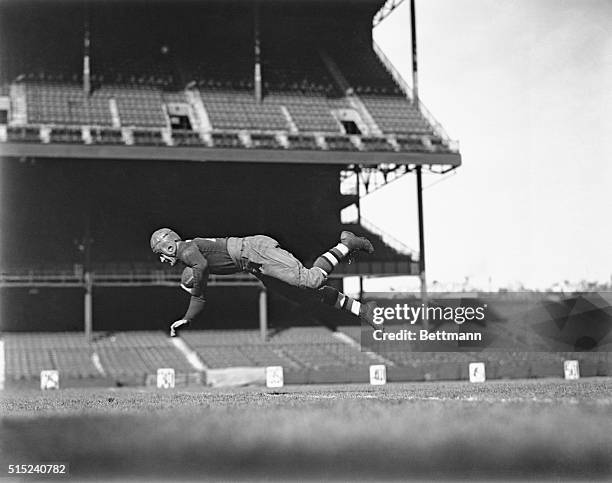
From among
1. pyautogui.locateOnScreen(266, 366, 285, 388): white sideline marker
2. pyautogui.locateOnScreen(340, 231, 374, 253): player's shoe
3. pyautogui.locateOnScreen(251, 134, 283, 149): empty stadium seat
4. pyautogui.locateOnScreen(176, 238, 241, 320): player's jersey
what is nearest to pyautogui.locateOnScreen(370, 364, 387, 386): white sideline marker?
pyautogui.locateOnScreen(266, 366, 285, 388): white sideline marker

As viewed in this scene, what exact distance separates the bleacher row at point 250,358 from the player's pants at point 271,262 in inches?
847

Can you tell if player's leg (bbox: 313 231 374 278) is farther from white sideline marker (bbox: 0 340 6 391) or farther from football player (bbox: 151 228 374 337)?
white sideline marker (bbox: 0 340 6 391)

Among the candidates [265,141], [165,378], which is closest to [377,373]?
[165,378]

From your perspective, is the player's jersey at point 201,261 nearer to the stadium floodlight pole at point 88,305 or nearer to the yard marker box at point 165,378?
the yard marker box at point 165,378

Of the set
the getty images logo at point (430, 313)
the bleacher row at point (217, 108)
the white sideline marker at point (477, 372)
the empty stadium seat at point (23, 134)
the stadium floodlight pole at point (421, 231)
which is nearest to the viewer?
the getty images logo at point (430, 313)

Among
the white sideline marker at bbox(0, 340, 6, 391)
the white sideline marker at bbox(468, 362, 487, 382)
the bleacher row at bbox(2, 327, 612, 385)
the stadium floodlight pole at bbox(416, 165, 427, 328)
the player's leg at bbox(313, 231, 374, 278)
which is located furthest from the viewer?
the stadium floodlight pole at bbox(416, 165, 427, 328)

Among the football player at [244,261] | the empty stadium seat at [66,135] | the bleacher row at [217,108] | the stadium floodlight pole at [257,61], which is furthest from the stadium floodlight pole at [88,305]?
the football player at [244,261]

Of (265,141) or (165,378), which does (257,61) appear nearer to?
(265,141)

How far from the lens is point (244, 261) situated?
14477 mm

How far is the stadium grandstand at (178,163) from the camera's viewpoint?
39.8 meters

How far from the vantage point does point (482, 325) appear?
3731cm

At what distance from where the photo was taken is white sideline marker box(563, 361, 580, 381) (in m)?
33.5

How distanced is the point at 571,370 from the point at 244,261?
2205cm

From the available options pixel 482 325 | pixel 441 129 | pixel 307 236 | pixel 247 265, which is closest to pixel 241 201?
pixel 307 236
